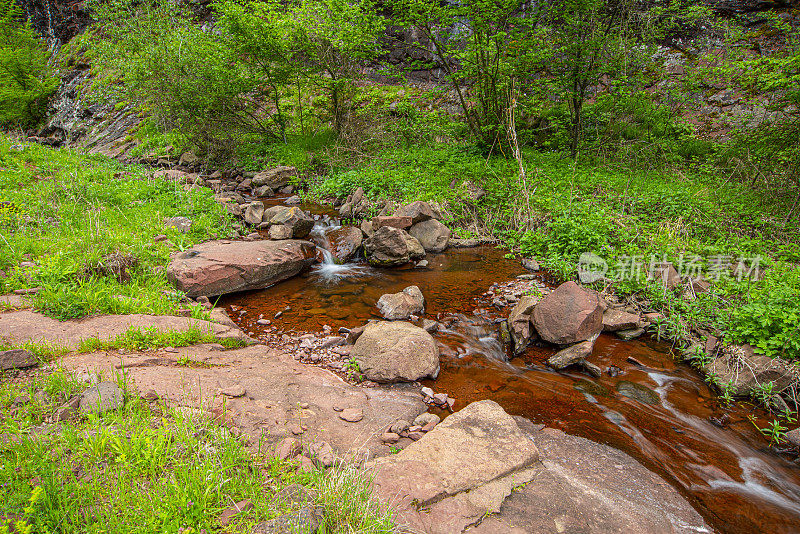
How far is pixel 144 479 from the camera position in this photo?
2160mm

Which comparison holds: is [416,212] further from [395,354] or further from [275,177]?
[275,177]

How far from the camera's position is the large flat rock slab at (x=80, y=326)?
355cm

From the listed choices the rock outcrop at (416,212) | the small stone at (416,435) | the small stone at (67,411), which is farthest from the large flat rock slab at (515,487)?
the rock outcrop at (416,212)

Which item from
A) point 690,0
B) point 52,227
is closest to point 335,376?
point 52,227

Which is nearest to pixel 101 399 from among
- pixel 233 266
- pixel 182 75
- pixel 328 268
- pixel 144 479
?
pixel 144 479

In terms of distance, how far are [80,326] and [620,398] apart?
5.96 meters

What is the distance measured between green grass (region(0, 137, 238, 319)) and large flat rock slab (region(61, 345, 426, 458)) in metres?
1.29

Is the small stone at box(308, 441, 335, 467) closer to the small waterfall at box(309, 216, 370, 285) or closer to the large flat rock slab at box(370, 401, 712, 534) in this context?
the large flat rock slab at box(370, 401, 712, 534)

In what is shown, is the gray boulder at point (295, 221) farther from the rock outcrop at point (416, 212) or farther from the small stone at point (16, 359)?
the small stone at point (16, 359)

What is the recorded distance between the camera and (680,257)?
6.20 metres

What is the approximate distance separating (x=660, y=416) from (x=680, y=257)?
134 inches

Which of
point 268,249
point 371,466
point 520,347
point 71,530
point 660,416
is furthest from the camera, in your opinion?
point 268,249

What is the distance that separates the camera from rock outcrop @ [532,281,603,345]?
4.81 m

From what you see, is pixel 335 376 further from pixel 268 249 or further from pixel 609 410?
pixel 268 249
